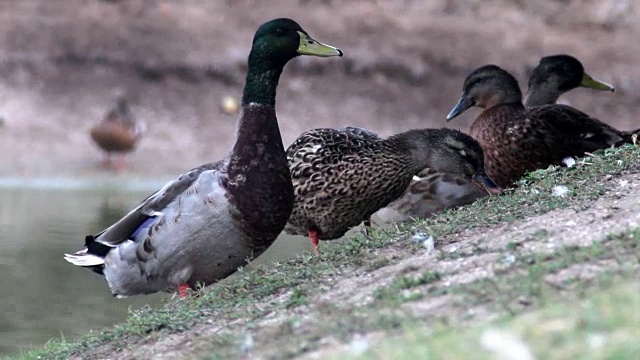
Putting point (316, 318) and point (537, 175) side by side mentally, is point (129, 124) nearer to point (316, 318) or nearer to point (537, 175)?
point (537, 175)

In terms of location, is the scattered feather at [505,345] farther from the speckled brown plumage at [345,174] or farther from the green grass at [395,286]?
the speckled brown plumage at [345,174]

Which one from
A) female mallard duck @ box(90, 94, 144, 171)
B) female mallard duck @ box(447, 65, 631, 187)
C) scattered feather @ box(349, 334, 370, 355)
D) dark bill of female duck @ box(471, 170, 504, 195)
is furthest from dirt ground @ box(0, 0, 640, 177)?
scattered feather @ box(349, 334, 370, 355)

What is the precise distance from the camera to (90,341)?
17.5ft

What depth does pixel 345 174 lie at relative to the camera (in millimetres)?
6562

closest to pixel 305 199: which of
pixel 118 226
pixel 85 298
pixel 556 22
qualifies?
pixel 118 226

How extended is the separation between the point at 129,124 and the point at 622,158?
799 cm

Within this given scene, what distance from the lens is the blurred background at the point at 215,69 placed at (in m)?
A: 13.5

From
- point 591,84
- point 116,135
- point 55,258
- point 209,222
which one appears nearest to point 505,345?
point 209,222

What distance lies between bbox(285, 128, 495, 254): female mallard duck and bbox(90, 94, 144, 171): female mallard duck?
6.72 meters

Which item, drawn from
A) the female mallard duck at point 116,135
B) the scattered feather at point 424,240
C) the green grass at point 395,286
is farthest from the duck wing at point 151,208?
the female mallard duck at point 116,135

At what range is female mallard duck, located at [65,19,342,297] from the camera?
5.86 metres

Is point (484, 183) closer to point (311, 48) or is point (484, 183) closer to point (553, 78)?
point (311, 48)

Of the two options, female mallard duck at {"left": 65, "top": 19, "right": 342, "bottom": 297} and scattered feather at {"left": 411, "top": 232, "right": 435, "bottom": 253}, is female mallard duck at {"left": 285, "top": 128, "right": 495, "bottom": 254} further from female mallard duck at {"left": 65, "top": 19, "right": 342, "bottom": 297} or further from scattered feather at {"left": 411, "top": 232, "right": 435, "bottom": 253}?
Answer: scattered feather at {"left": 411, "top": 232, "right": 435, "bottom": 253}

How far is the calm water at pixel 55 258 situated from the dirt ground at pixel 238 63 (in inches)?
38.9
